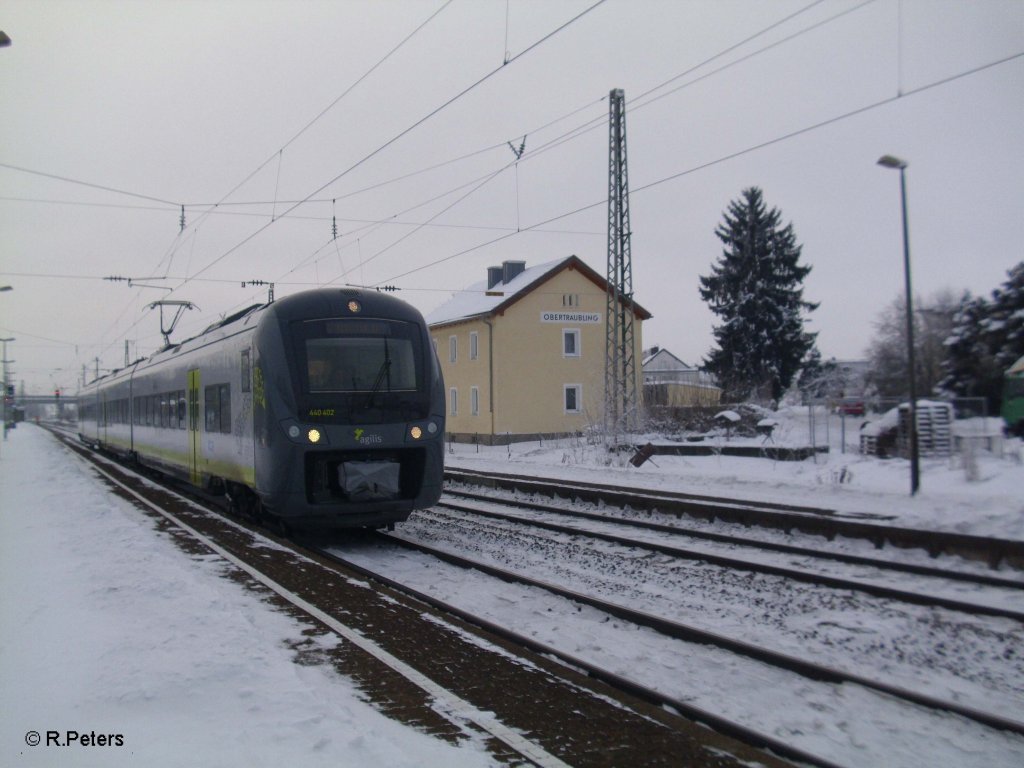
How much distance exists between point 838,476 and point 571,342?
23.9 metres

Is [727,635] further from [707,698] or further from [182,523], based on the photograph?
[182,523]

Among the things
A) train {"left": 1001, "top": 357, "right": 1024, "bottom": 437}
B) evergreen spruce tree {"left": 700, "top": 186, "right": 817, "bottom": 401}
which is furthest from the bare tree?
train {"left": 1001, "top": 357, "right": 1024, "bottom": 437}

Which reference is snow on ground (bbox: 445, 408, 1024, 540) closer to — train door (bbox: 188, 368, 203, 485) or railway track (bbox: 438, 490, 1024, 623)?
railway track (bbox: 438, 490, 1024, 623)

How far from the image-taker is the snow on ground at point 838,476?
1211 centimetres

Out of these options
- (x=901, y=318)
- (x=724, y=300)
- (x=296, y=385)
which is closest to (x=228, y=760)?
(x=296, y=385)

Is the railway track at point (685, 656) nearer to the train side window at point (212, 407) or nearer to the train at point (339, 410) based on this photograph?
the train at point (339, 410)

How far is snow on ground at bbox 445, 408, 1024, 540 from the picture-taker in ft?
39.7

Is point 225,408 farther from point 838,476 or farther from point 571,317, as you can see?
point 571,317

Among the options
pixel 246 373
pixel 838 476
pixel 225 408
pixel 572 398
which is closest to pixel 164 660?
pixel 246 373

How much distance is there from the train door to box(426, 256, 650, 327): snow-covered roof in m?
21.9

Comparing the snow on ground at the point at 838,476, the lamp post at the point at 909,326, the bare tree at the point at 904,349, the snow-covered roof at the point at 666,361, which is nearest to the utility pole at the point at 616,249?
the snow on ground at the point at 838,476

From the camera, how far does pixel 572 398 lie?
40.5 metres

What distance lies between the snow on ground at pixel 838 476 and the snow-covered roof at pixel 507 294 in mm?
11214

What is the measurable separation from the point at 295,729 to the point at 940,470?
59.2 ft
